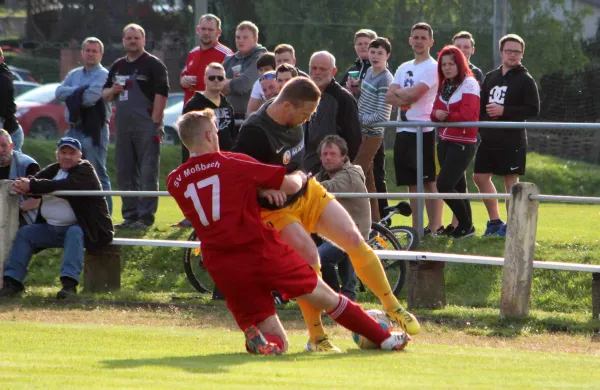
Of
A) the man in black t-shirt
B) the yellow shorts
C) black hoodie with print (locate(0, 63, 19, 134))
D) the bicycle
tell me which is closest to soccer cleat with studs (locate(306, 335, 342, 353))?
the yellow shorts

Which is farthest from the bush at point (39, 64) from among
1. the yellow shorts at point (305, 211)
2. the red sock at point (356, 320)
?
the red sock at point (356, 320)

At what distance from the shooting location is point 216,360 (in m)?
7.55

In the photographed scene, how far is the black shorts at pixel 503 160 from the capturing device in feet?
43.9

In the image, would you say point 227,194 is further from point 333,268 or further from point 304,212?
point 333,268

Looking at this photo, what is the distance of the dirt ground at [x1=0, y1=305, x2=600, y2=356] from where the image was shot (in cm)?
1005

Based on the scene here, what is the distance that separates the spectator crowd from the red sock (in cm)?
351

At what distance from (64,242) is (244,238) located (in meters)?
5.47

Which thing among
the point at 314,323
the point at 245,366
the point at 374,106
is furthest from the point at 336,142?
the point at 245,366

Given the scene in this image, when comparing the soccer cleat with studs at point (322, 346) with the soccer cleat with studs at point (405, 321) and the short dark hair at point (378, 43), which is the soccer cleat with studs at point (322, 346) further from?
Result: the short dark hair at point (378, 43)

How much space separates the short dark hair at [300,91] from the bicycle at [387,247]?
4087 mm

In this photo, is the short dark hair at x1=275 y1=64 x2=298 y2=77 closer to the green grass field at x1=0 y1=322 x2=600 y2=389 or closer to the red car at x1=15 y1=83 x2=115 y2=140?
the green grass field at x1=0 y1=322 x2=600 y2=389

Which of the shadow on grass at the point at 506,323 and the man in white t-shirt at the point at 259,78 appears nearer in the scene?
the shadow on grass at the point at 506,323

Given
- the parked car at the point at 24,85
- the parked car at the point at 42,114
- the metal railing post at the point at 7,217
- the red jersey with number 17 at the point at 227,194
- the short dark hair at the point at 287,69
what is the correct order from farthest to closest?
the parked car at the point at 24,85
the parked car at the point at 42,114
the metal railing post at the point at 7,217
the short dark hair at the point at 287,69
the red jersey with number 17 at the point at 227,194

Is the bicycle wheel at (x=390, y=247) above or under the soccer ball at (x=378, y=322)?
under
